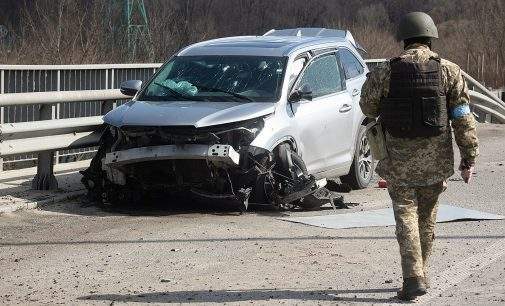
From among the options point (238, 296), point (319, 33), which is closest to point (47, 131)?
point (238, 296)

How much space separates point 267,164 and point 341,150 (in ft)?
6.16

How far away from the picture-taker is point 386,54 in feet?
127

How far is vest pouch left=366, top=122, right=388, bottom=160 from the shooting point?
24.8 ft

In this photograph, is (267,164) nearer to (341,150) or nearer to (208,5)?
(341,150)

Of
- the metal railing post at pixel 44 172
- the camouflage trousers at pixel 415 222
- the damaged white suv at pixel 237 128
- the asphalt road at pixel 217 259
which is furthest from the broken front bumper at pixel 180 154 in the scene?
the camouflage trousers at pixel 415 222

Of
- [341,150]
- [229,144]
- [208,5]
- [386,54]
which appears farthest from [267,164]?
[208,5]

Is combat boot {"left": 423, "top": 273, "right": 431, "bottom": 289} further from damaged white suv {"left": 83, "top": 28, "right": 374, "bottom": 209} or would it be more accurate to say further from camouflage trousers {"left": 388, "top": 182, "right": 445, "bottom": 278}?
damaged white suv {"left": 83, "top": 28, "right": 374, "bottom": 209}

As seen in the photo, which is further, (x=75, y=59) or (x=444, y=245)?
(x=75, y=59)

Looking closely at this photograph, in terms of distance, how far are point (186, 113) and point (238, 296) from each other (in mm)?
3641

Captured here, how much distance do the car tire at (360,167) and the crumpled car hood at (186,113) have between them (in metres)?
2.02

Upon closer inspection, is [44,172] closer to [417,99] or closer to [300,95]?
[300,95]

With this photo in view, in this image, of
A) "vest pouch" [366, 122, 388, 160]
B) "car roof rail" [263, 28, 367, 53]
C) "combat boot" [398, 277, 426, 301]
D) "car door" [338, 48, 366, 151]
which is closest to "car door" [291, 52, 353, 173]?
"car door" [338, 48, 366, 151]

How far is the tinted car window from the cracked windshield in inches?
15.3

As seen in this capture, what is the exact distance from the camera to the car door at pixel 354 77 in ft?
42.6
